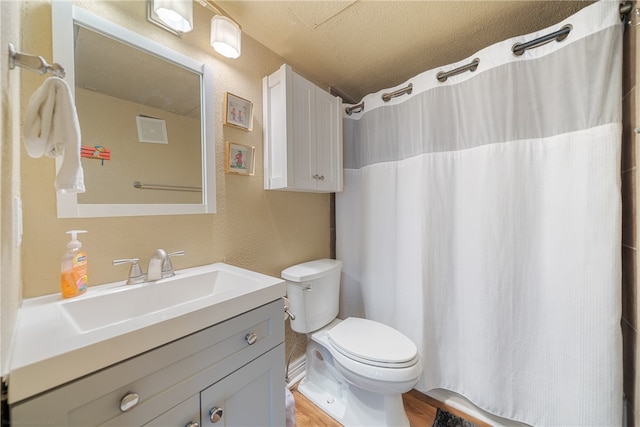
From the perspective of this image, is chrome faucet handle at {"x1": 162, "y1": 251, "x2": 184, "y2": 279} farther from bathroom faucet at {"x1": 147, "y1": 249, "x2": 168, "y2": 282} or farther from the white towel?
the white towel

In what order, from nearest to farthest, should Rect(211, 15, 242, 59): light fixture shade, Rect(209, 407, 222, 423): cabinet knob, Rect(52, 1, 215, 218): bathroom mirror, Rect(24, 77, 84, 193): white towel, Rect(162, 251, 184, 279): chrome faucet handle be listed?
Rect(24, 77, 84, 193): white towel, Rect(209, 407, 222, 423): cabinet knob, Rect(52, 1, 215, 218): bathroom mirror, Rect(162, 251, 184, 279): chrome faucet handle, Rect(211, 15, 242, 59): light fixture shade

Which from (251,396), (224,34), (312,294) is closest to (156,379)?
(251,396)

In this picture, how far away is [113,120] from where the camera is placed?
2.96ft

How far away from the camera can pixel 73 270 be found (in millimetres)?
750

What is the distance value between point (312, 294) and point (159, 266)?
0.79 meters

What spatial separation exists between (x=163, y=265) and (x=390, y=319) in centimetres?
136

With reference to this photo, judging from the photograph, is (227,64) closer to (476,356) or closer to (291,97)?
(291,97)

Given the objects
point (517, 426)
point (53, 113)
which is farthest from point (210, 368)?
point (517, 426)

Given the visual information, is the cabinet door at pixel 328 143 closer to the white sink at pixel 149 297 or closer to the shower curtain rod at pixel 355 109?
the shower curtain rod at pixel 355 109

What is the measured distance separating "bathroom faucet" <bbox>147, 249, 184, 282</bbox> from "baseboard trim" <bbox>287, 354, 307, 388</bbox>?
1.04 meters

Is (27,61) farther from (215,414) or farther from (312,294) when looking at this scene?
(312,294)

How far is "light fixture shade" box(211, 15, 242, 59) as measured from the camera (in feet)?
3.50

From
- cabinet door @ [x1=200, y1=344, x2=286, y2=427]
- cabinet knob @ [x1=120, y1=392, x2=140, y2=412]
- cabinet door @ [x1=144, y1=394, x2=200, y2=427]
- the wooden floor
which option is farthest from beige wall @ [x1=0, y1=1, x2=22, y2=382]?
the wooden floor

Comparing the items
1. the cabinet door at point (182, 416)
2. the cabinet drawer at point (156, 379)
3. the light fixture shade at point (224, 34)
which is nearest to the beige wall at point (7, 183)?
the cabinet drawer at point (156, 379)
